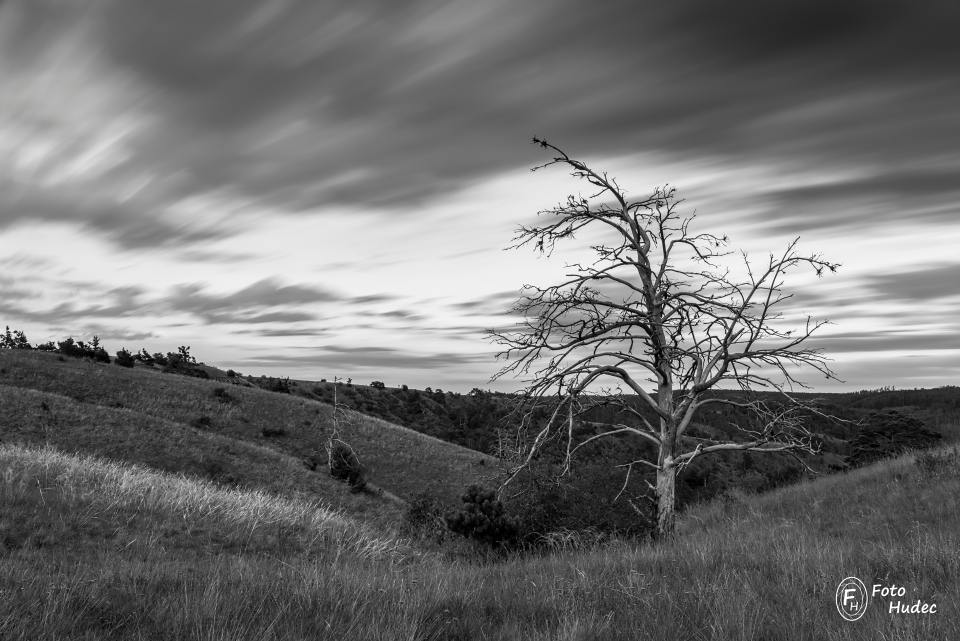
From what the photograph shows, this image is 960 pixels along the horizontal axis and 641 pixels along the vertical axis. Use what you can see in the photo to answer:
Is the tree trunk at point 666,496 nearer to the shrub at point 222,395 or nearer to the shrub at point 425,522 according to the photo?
the shrub at point 425,522

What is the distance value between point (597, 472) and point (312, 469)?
80.1 ft

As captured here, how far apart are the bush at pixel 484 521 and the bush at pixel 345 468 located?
1579cm

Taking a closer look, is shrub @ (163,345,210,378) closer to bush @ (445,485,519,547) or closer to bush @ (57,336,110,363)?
bush @ (57,336,110,363)

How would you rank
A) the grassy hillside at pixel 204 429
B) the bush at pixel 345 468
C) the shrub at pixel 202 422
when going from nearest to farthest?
the grassy hillside at pixel 204 429, the bush at pixel 345 468, the shrub at pixel 202 422

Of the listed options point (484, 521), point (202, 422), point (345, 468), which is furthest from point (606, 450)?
point (202, 422)

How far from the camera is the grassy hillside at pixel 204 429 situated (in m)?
33.1

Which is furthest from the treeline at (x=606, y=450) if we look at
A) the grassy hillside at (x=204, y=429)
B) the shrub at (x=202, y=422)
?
the shrub at (x=202, y=422)

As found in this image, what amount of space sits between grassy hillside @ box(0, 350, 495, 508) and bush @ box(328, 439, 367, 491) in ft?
2.96

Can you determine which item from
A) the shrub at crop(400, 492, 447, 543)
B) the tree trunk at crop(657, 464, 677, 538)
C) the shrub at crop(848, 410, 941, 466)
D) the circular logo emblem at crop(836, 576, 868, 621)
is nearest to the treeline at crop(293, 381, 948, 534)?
the shrub at crop(848, 410, 941, 466)

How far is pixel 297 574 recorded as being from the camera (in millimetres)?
5258

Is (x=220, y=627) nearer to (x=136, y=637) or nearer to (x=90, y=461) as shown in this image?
(x=136, y=637)

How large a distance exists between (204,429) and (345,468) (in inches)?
545

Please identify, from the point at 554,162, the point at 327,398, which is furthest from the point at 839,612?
the point at 327,398

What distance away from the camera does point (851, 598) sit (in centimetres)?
473
